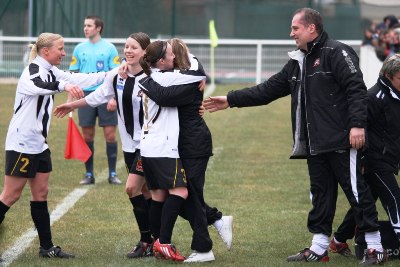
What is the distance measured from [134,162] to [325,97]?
167 cm

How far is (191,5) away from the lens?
30.3m

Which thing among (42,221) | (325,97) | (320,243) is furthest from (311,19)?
(42,221)

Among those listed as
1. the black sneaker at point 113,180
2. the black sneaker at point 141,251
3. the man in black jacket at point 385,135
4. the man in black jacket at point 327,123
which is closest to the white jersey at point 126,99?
the black sneaker at point 141,251

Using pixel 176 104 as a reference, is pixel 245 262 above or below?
below

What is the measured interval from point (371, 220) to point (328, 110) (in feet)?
3.01

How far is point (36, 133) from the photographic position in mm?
8148

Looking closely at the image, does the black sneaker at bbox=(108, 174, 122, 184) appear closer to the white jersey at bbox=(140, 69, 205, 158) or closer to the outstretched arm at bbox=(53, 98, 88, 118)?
the outstretched arm at bbox=(53, 98, 88, 118)

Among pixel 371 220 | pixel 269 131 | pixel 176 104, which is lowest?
pixel 269 131

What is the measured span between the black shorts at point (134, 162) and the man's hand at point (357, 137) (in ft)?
5.62

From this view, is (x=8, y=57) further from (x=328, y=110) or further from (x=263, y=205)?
(x=328, y=110)

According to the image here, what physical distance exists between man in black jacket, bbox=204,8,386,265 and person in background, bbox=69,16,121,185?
4.95m

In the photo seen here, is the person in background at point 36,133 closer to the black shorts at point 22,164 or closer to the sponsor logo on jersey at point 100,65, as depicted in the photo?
the black shorts at point 22,164

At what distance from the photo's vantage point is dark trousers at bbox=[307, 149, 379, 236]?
791cm

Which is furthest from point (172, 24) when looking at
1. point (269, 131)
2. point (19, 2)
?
point (269, 131)
